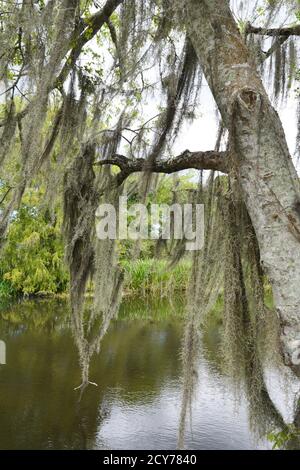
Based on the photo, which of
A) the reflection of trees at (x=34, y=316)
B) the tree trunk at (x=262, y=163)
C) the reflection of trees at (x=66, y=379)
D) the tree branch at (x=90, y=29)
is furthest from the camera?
the reflection of trees at (x=34, y=316)

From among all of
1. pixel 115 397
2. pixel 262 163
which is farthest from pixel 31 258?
pixel 262 163

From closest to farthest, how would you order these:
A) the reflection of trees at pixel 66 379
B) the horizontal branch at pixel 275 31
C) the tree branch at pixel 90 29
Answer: the horizontal branch at pixel 275 31
the tree branch at pixel 90 29
the reflection of trees at pixel 66 379

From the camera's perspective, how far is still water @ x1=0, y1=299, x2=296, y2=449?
4555 mm

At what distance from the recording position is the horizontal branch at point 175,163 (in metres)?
2.30

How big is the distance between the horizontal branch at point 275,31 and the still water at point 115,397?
6.80ft

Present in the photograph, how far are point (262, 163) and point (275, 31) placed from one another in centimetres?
157

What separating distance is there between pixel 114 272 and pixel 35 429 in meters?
2.36

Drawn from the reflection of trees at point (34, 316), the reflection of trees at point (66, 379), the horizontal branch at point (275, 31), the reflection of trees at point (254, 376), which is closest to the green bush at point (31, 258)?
the reflection of trees at point (34, 316)

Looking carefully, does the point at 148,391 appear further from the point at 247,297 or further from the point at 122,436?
the point at 247,297

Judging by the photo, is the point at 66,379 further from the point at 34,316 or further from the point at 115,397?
the point at 34,316

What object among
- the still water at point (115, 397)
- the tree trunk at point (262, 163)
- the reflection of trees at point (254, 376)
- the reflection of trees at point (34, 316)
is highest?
the tree trunk at point (262, 163)

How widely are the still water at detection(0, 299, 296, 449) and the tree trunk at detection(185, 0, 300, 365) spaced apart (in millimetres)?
1109

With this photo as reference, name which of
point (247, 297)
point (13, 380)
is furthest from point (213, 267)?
point (13, 380)

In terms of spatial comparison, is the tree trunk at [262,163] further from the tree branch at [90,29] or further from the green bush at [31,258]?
the green bush at [31,258]
